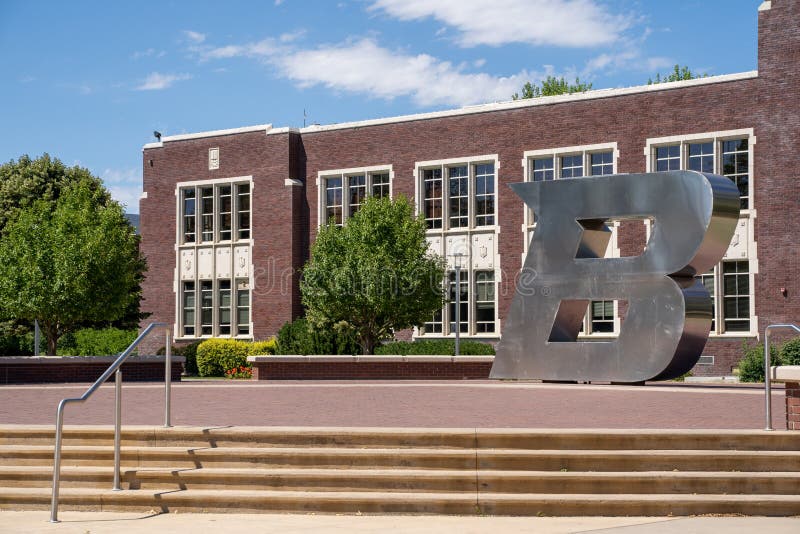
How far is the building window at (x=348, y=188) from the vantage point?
139 ft

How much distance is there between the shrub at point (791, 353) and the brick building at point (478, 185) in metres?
2.44

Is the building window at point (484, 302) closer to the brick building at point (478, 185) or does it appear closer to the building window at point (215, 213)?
the brick building at point (478, 185)

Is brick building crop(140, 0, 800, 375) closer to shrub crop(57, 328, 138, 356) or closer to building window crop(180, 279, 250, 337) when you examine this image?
building window crop(180, 279, 250, 337)

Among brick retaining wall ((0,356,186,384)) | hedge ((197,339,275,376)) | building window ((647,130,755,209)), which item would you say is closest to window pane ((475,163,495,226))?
building window ((647,130,755,209))

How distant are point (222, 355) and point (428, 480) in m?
29.9

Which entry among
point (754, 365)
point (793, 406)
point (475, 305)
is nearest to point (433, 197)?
point (475, 305)

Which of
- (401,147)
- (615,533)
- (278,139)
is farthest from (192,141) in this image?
(615,533)

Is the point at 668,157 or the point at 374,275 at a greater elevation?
the point at 668,157

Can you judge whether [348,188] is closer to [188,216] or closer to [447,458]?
[188,216]

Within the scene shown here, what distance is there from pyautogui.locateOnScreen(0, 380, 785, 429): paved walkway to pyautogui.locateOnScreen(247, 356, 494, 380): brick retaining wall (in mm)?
4675

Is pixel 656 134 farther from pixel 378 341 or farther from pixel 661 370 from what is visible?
pixel 661 370

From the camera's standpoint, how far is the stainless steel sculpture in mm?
20562

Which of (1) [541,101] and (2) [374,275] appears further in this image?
(1) [541,101]

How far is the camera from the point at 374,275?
33656 millimetres
